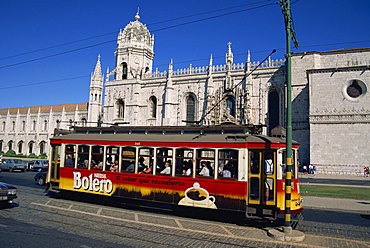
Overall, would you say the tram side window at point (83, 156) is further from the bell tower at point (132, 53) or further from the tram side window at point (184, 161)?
the bell tower at point (132, 53)

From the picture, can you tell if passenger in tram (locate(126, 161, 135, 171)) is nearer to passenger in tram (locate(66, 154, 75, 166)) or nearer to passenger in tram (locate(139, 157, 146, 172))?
passenger in tram (locate(139, 157, 146, 172))

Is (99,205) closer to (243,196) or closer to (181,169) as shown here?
(181,169)

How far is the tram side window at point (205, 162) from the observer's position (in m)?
10.5

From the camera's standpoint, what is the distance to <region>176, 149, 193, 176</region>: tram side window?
1088cm

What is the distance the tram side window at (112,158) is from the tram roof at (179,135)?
427mm

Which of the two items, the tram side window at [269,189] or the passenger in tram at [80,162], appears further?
the passenger in tram at [80,162]

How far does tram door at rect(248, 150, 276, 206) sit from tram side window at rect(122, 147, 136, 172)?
15.6ft

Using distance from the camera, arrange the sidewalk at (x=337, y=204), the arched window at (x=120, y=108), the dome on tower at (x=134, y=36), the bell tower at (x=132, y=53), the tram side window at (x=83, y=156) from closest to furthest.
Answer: the tram side window at (x=83, y=156) < the sidewalk at (x=337, y=204) < the bell tower at (x=132, y=53) < the arched window at (x=120, y=108) < the dome on tower at (x=134, y=36)

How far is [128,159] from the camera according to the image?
39.8 ft

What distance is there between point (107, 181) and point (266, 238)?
274 inches

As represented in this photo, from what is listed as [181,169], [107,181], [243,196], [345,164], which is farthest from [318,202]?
[345,164]

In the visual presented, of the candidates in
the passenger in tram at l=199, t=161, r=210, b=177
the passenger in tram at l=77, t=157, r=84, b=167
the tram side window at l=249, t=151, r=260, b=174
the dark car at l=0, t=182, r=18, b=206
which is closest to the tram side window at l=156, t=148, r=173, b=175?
the passenger in tram at l=199, t=161, r=210, b=177

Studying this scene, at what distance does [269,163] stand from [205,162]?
2.23 meters

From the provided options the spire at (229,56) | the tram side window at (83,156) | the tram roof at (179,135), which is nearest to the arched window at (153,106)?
the spire at (229,56)
